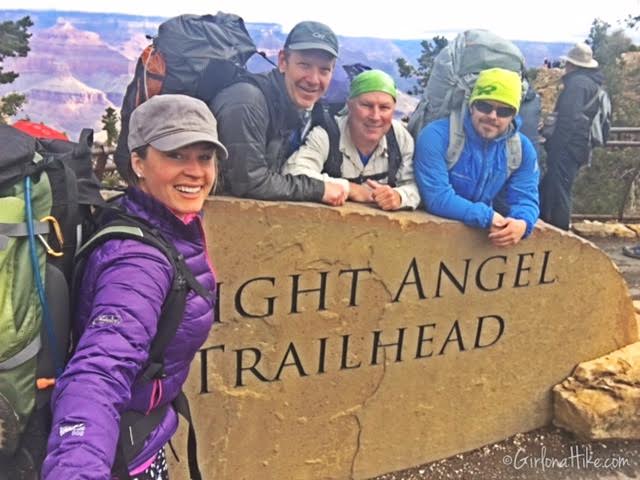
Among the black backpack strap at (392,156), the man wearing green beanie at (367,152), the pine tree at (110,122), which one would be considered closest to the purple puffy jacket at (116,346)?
the man wearing green beanie at (367,152)

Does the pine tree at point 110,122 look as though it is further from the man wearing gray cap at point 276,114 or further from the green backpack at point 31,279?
the green backpack at point 31,279

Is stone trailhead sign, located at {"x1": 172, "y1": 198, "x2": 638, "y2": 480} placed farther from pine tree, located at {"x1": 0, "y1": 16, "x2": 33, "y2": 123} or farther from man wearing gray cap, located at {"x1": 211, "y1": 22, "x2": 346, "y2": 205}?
pine tree, located at {"x1": 0, "y1": 16, "x2": 33, "y2": 123}

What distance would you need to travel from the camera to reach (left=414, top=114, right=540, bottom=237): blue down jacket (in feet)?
9.49

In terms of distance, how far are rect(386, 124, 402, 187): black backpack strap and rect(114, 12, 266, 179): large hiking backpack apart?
77 centimetres

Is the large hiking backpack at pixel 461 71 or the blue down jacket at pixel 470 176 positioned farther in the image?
the large hiking backpack at pixel 461 71

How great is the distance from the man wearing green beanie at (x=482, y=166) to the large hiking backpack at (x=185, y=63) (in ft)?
3.26

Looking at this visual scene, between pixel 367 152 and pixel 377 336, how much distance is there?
882 millimetres

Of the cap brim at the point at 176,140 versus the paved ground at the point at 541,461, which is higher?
the cap brim at the point at 176,140

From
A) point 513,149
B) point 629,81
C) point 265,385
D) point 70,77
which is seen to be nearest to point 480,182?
point 513,149

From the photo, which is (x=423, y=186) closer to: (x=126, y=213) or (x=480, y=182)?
(x=480, y=182)

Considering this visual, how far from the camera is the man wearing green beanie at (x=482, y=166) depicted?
2.80m

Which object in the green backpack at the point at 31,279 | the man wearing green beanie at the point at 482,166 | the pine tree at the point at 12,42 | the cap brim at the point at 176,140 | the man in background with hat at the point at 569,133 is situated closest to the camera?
the green backpack at the point at 31,279

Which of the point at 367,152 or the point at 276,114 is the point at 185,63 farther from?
the point at 367,152

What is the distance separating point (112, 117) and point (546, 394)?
15.3 feet
